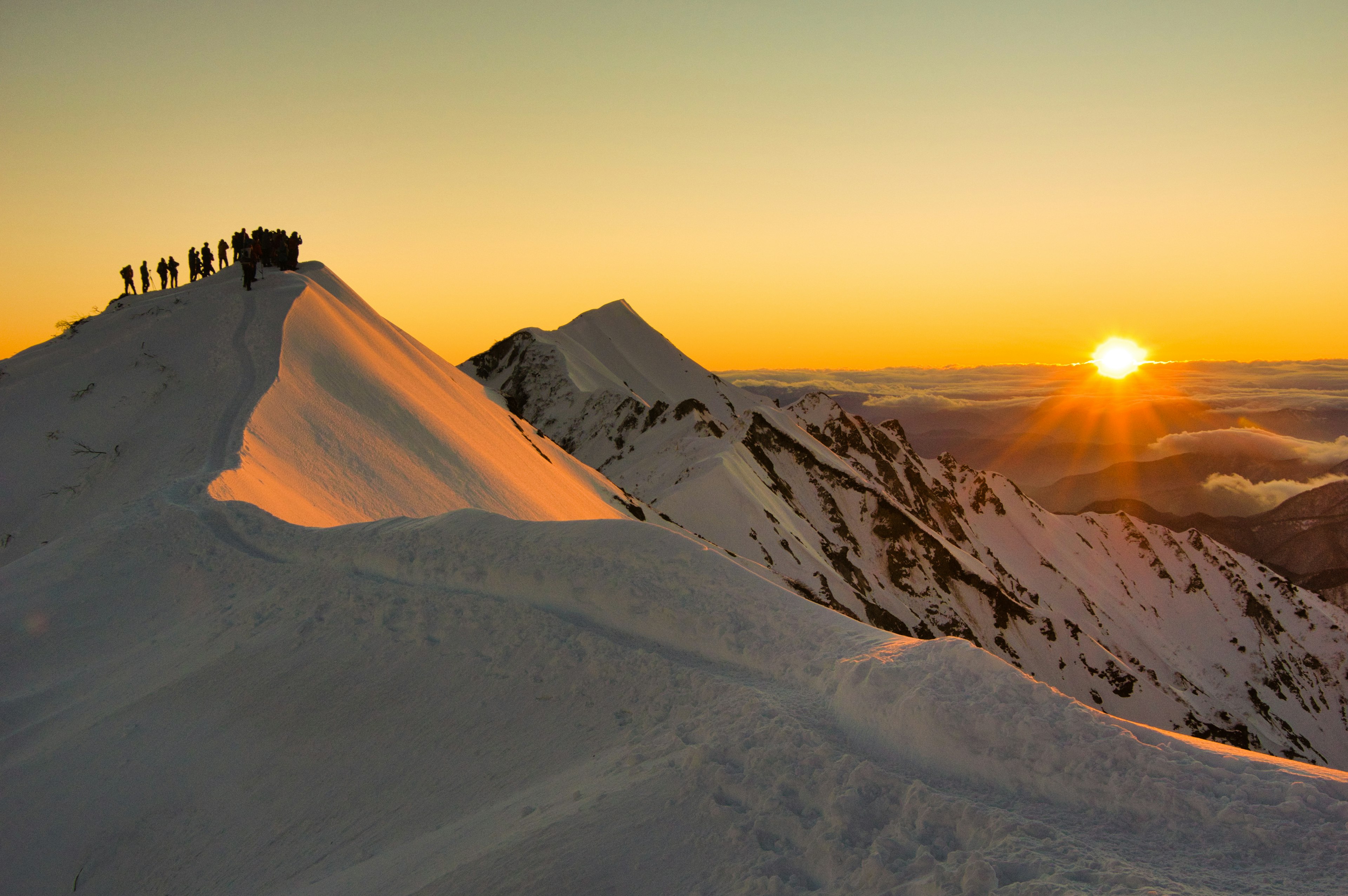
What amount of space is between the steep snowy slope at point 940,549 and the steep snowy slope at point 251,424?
2194 cm

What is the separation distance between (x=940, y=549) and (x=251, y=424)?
65231 millimetres

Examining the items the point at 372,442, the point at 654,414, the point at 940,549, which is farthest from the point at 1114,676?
the point at 372,442

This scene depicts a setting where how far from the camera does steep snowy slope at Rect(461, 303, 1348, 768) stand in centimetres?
5984

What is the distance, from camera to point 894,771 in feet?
23.0

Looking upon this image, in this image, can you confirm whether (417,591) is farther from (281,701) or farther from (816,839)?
(816,839)

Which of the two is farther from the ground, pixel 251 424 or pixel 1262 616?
pixel 251 424

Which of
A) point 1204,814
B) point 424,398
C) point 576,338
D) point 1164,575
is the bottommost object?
point 1164,575

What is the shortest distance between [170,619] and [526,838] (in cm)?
843

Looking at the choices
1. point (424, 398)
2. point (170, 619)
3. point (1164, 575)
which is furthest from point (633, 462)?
point (1164, 575)

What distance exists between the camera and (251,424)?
65.4 ft

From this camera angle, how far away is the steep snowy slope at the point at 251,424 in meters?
18.7

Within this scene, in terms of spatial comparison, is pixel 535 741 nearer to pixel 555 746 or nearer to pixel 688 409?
pixel 555 746

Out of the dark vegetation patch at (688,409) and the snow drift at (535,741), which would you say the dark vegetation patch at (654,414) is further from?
the snow drift at (535,741)

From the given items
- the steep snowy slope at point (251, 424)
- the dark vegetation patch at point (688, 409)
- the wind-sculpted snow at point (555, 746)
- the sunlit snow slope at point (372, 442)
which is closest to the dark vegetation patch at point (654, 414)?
the dark vegetation patch at point (688, 409)
